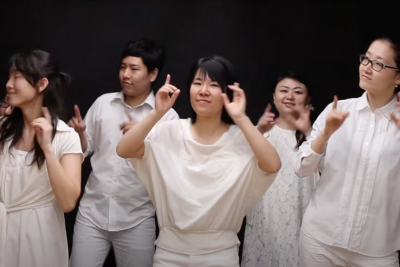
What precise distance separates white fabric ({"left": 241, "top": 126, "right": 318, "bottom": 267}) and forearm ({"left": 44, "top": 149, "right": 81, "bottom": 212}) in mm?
1024

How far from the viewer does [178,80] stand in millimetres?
3514

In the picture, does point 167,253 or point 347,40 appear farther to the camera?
point 347,40

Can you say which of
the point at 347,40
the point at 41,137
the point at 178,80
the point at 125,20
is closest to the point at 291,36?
the point at 347,40

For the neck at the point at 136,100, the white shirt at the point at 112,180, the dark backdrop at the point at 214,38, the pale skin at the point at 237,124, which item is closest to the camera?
the pale skin at the point at 237,124

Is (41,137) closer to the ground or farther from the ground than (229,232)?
farther from the ground

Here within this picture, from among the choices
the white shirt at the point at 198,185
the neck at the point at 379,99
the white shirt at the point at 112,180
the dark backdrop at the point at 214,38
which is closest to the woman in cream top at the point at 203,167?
the white shirt at the point at 198,185

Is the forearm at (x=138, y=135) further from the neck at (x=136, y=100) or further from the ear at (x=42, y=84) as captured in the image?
the neck at (x=136, y=100)

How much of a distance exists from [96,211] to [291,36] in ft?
5.06

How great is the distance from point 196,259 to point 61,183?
23.0 inches

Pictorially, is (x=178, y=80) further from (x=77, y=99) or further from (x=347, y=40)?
(x=347, y=40)

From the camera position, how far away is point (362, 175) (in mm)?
2303

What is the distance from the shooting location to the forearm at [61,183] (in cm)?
214

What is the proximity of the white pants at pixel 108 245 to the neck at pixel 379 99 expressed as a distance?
127 cm

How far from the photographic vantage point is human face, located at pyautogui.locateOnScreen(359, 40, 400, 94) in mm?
2307
